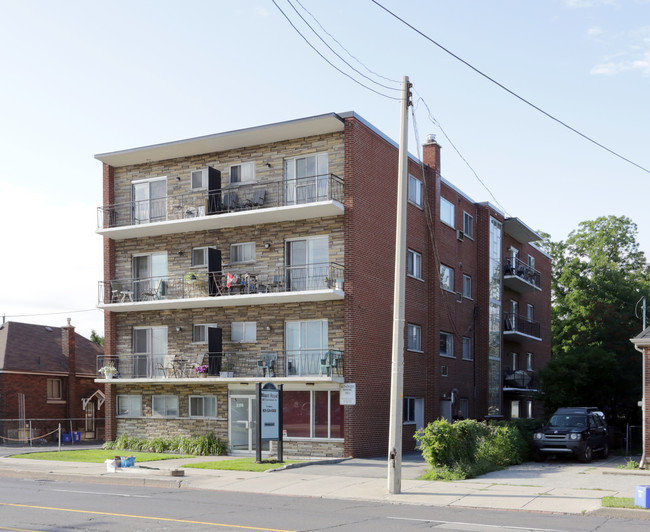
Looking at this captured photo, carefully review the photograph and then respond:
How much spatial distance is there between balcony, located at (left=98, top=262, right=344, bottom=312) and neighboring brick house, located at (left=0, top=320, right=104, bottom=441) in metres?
10.8

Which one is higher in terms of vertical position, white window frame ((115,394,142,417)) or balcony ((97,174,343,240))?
balcony ((97,174,343,240))

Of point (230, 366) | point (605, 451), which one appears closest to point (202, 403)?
point (230, 366)

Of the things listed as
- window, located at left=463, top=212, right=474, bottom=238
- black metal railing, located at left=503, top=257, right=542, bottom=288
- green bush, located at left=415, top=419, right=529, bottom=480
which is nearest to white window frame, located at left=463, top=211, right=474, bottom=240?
window, located at left=463, top=212, right=474, bottom=238

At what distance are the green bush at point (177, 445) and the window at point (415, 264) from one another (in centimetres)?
1006

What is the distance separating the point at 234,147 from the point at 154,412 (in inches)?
433

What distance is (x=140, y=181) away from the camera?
107 ft

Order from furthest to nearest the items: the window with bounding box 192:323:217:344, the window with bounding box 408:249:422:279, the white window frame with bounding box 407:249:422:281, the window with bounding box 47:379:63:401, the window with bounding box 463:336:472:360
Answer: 1. the window with bounding box 47:379:63:401
2. the window with bounding box 463:336:472:360
3. the window with bounding box 408:249:422:279
4. the white window frame with bounding box 407:249:422:281
5. the window with bounding box 192:323:217:344

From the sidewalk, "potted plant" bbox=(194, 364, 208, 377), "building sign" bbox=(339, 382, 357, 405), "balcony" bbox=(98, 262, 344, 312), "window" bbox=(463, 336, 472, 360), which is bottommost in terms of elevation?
the sidewalk

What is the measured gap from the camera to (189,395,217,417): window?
2984 cm

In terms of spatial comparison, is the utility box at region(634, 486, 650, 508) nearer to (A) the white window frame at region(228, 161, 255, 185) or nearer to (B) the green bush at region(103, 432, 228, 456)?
(B) the green bush at region(103, 432, 228, 456)

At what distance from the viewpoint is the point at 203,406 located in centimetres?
3006

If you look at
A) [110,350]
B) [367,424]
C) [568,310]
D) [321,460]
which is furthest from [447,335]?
[568,310]

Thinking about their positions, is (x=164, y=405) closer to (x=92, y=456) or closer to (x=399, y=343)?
(x=92, y=456)

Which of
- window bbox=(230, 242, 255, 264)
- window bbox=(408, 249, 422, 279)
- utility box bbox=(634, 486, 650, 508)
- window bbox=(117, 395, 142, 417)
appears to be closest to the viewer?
utility box bbox=(634, 486, 650, 508)
